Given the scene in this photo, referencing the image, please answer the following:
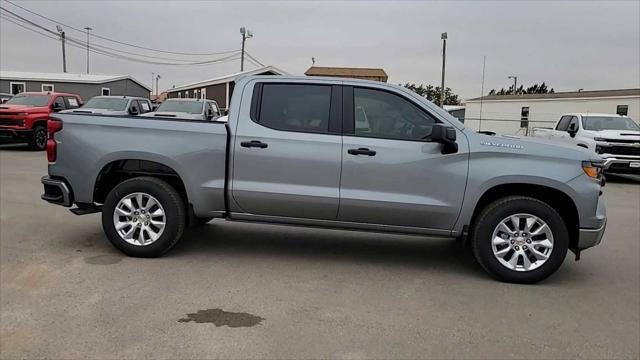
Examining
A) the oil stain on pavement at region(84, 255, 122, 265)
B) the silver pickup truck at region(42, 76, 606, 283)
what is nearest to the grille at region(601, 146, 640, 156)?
the silver pickup truck at region(42, 76, 606, 283)

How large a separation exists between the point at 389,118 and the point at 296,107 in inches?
37.3

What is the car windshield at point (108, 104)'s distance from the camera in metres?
18.2

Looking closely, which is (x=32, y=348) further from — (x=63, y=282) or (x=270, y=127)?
(x=270, y=127)

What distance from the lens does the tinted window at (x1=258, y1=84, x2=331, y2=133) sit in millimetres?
5523

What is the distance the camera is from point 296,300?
462 centimetres

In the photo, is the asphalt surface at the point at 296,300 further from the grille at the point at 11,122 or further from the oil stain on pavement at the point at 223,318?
the grille at the point at 11,122

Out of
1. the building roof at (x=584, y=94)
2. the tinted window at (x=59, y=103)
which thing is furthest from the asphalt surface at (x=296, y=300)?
the building roof at (x=584, y=94)

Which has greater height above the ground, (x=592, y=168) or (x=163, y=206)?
(x=592, y=168)

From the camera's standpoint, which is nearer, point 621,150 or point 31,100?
point 621,150

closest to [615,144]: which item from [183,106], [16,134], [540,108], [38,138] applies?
[183,106]

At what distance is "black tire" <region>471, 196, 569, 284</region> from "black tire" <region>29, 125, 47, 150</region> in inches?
642

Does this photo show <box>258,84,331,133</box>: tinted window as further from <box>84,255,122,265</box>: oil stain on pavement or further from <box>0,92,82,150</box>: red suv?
<box>0,92,82,150</box>: red suv

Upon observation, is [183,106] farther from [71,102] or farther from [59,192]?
[59,192]

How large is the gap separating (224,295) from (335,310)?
97cm
